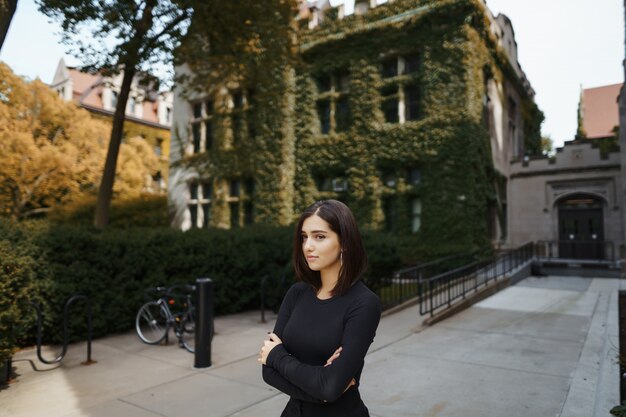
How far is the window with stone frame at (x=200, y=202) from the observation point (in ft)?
78.4

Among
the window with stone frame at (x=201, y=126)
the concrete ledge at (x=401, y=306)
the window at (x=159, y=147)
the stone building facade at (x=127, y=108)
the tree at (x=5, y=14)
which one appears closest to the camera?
the tree at (x=5, y=14)

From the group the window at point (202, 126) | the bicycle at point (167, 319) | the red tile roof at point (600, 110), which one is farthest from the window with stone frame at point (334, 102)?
the red tile roof at point (600, 110)

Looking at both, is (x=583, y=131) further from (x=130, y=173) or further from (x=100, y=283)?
(x=100, y=283)

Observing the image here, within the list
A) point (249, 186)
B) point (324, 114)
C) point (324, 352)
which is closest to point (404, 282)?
point (324, 352)

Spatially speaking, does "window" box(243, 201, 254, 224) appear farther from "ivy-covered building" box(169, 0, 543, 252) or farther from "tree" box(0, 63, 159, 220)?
"tree" box(0, 63, 159, 220)

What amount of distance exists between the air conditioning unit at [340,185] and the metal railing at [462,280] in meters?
6.51

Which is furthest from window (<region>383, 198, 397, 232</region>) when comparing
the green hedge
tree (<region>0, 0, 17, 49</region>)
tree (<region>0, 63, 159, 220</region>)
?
tree (<region>0, 63, 159, 220</region>)

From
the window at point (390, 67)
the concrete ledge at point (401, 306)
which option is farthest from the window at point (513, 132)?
the concrete ledge at point (401, 306)

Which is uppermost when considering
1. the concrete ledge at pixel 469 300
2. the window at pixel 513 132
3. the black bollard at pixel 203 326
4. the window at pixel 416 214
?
the window at pixel 513 132

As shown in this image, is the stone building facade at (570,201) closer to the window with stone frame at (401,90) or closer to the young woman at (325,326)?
the window with stone frame at (401,90)

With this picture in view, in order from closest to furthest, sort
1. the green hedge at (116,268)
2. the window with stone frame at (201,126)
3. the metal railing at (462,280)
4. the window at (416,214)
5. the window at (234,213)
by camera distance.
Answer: the green hedge at (116,268), the metal railing at (462,280), the window at (416,214), the window at (234,213), the window with stone frame at (201,126)

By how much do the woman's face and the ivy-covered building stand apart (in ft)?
44.5

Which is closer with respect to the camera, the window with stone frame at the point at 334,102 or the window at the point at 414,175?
the window at the point at 414,175

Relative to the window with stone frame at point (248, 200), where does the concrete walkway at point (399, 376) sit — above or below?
below
